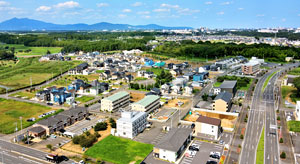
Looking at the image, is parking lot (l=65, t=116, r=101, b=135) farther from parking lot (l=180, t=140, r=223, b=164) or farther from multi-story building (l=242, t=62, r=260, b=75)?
multi-story building (l=242, t=62, r=260, b=75)

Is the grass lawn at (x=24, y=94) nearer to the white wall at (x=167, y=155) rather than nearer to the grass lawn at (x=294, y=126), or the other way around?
the white wall at (x=167, y=155)

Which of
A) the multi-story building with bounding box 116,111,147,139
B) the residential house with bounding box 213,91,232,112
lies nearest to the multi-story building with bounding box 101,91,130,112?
the multi-story building with bounding box 116,111,147,139

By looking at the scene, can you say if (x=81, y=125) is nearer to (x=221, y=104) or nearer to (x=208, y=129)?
(x=208, y=129)

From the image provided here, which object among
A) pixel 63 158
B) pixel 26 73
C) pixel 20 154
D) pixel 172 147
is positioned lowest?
pixel 20 154

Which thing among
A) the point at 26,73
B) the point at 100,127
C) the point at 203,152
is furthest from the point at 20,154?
the point at 26,73

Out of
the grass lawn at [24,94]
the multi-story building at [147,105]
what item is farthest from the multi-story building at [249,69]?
the grass lawn at [24,94]
